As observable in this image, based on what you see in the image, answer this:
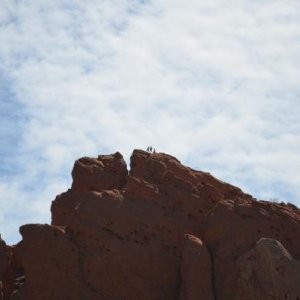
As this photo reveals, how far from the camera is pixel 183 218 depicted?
79.2 feet

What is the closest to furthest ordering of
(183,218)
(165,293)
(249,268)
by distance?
(249,268), (165,293), (183,218)

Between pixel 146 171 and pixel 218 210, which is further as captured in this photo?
pixel 146 171

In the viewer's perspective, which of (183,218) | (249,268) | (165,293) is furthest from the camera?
(183,218)

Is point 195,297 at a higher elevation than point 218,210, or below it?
below

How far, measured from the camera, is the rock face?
21.3m

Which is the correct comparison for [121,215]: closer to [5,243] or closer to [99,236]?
[99,236]

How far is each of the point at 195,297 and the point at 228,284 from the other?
1293mm

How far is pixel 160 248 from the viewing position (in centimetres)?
2323

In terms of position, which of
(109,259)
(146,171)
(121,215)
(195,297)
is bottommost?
(195,297)

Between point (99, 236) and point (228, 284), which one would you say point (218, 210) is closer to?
point (228, 284)

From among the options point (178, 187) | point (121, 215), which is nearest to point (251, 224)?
point (178, 187)

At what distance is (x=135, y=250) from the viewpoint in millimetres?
22875

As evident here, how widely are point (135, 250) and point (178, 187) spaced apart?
11.1ft

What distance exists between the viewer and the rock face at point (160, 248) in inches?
838
